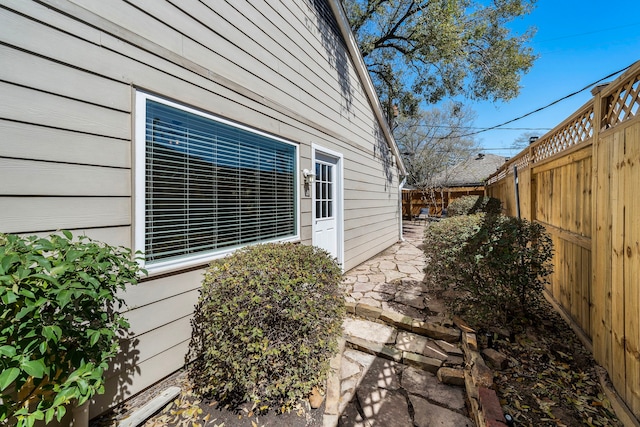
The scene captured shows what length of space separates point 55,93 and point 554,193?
5.28 m

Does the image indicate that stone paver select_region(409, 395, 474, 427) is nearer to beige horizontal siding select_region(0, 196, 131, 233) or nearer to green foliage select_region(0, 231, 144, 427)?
green foliage select_region(0, 231, 144, 427)

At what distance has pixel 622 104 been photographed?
6.69ft

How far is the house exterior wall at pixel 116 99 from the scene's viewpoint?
1604mm

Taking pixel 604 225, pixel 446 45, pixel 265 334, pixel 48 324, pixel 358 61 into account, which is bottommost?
pixel 265 334

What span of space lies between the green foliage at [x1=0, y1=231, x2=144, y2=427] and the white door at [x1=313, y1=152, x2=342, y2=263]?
10.1 feet

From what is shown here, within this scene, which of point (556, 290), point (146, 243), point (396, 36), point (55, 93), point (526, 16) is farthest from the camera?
point (396, 36)

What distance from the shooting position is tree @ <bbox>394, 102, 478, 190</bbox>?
54.0 ft

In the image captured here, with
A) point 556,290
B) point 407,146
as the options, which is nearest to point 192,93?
→ point 556,290

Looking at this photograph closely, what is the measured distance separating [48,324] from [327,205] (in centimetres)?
393

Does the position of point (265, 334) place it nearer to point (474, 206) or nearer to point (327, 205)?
point (327, 205)

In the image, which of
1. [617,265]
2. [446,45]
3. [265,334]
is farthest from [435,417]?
[446,45]

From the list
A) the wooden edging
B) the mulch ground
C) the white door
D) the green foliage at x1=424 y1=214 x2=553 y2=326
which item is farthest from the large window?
the wooden edging

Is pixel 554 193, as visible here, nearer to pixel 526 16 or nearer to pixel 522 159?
pixel 522 159

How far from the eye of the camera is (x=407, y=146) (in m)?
17.8
